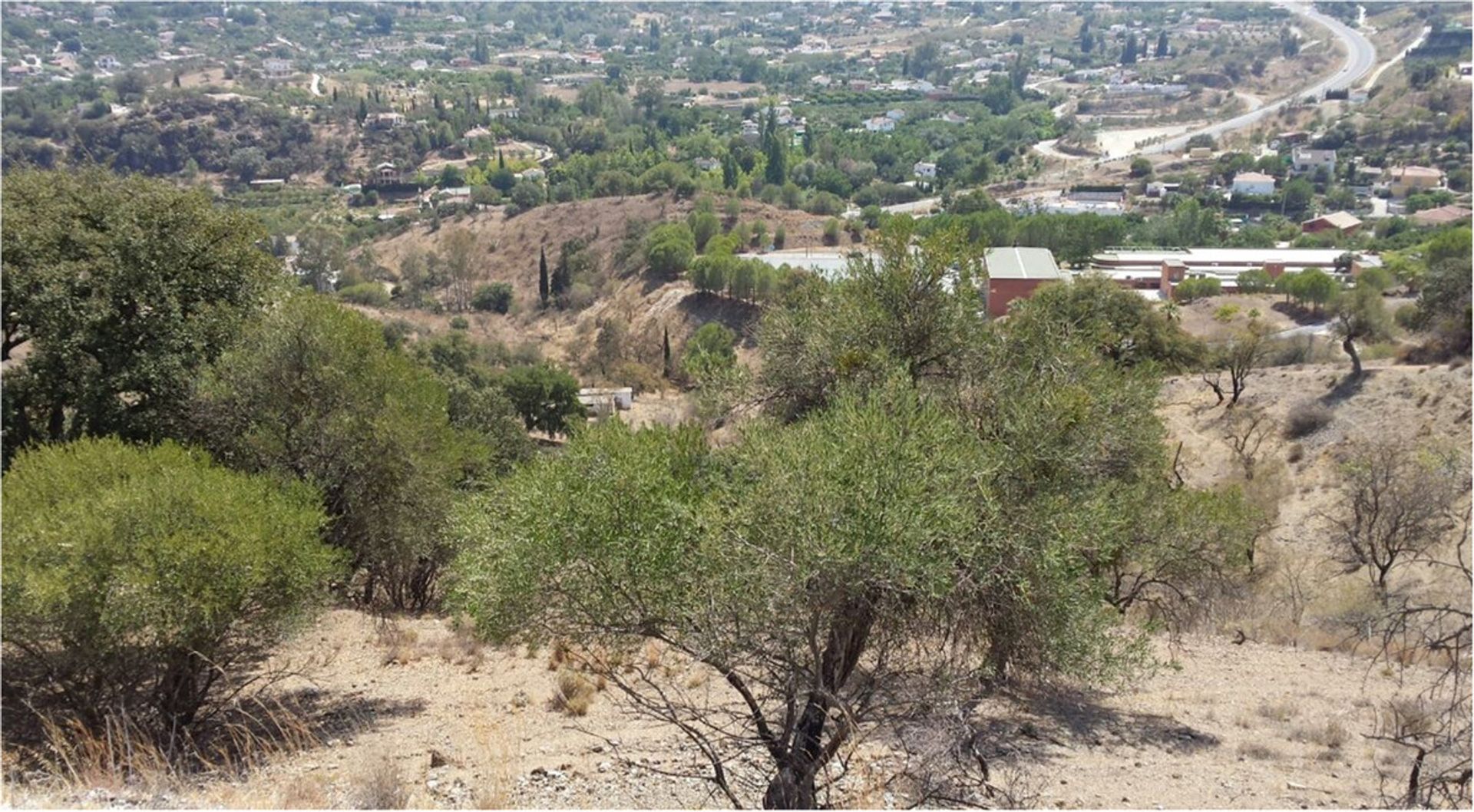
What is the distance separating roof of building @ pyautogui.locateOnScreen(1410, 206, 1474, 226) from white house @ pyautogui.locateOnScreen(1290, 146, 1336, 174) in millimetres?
18095

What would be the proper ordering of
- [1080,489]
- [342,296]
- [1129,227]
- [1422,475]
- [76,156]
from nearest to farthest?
[1080,489] < [1422,475] < [342,296] < [1129,227] < [76,156]

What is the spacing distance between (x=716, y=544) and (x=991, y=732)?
4555 mm

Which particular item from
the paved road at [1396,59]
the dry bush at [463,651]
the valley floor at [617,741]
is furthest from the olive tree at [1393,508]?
the paved road at [1396,59]

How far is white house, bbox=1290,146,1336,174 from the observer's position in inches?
3942

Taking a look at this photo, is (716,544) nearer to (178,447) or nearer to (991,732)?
(991,732)

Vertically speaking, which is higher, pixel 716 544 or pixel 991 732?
pixel 716 544

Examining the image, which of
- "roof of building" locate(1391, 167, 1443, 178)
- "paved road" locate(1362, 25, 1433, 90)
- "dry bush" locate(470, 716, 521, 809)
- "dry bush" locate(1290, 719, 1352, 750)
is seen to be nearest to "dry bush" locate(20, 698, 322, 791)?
"dry bush" locate(470, 716, 521, 809)

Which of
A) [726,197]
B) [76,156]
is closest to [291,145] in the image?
[76,156]

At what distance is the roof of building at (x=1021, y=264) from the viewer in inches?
1871

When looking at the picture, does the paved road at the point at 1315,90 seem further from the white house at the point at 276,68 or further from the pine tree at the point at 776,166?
the white house at the point at 276,68

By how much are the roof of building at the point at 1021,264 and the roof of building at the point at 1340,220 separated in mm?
39192

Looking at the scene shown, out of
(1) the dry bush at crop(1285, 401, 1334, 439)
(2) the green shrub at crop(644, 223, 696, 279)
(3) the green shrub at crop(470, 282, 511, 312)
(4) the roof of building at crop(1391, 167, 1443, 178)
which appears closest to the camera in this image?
(1) the dry bush at crop(1285, 401, 1334, 439)

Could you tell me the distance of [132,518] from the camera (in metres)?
8.81

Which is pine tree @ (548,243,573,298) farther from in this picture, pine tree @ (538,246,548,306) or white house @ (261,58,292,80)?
white house @ (261,58,292,80)
